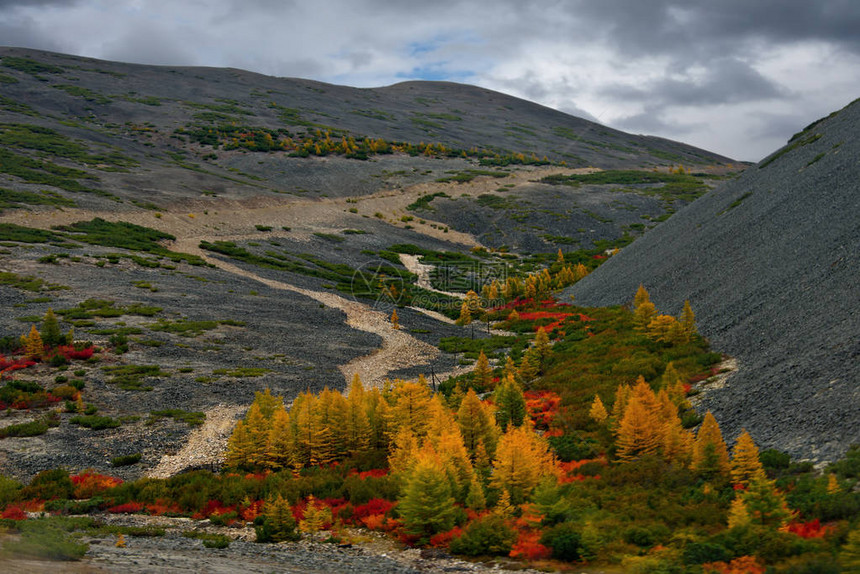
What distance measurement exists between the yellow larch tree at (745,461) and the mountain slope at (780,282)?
2256 millimetres

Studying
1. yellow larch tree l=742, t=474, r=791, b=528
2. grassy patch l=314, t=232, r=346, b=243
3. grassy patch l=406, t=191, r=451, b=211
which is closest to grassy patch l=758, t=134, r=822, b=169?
grassy patch l=314, t=232, r=346, b=243

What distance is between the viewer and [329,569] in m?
16.0

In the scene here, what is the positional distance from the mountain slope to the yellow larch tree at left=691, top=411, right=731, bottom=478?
2.45 metres

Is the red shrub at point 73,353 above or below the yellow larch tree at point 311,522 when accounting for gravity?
above

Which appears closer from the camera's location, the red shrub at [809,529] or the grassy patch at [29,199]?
the red shrub at [809,529]

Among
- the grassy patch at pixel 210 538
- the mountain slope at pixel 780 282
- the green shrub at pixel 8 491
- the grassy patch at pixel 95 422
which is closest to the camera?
the grassy patch at pixel 210 538

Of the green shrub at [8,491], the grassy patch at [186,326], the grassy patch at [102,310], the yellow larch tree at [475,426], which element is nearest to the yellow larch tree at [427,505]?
the yellow larch tree at [475,426]

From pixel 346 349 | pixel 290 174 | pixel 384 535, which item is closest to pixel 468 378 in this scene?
pixel 346 349

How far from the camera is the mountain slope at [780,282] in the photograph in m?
21.5

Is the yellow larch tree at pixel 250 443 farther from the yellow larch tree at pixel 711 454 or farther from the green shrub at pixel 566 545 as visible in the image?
the yellow larch tree at pixel 711 454

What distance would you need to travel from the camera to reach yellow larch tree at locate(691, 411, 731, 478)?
740 inches

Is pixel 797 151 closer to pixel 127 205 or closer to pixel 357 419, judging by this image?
pixel 357 419

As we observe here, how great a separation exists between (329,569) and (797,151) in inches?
2892

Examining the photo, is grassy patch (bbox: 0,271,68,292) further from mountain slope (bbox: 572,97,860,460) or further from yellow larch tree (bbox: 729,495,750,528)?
yellow larch tree (bbox: 729,495,750,528)
